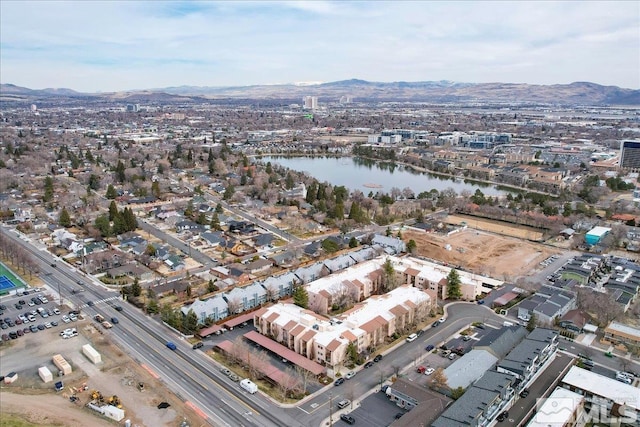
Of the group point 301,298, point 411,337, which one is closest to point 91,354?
point 301,298

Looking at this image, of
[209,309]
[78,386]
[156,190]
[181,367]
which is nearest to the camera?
[78,386]

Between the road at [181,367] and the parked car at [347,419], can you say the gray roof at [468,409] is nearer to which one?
the parked car at [347,419]

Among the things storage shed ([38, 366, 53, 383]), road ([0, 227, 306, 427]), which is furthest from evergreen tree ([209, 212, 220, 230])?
storage shed ([38, 366, 53, 383])

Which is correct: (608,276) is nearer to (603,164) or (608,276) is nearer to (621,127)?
(603,164)

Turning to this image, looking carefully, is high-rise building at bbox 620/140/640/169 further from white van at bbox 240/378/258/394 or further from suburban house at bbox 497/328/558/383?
white van at bbox 240/378/258/394

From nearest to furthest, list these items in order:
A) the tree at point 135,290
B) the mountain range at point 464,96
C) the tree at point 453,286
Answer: the tree at point 135,290
the tree at point 453,286
the mountain range at point 464,96

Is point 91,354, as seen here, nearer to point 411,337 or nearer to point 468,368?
point 411,337

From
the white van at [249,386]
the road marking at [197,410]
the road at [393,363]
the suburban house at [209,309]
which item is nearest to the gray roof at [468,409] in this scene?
the road at [393,363]
